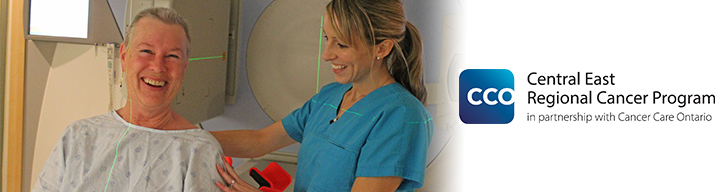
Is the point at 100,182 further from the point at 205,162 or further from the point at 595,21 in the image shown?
the point at 595,21

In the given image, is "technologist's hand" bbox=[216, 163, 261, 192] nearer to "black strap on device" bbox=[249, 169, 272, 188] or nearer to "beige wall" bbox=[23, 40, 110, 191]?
"black strap on device" bbox=[249, 169, 272, 188]

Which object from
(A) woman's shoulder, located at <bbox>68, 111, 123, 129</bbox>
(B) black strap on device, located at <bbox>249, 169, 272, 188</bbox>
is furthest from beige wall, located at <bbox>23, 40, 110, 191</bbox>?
(B) black strap on device, located at <bbox>249, 169, 272, 188</bbox>

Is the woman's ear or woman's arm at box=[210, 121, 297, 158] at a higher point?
the woman's ear

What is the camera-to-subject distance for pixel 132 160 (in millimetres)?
841

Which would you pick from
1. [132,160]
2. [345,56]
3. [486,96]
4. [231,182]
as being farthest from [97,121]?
[486,96]

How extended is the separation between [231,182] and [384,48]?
0.95 feet

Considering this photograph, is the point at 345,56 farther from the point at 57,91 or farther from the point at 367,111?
the point at 57,91

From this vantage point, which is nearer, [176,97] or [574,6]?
[176,97]

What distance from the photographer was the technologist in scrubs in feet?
2.47

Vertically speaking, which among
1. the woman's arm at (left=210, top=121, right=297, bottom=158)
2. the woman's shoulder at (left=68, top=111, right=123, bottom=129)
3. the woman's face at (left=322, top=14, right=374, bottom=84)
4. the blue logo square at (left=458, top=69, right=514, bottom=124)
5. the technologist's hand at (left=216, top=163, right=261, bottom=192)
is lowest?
the technologist's hand at (left=216, top=163, right=261, bottom=192)

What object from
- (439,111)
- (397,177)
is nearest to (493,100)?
(439,111)

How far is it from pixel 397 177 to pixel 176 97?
324 mm

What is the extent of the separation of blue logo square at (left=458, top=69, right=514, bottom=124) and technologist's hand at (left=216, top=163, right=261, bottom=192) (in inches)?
13.4

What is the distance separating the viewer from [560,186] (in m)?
1.05
